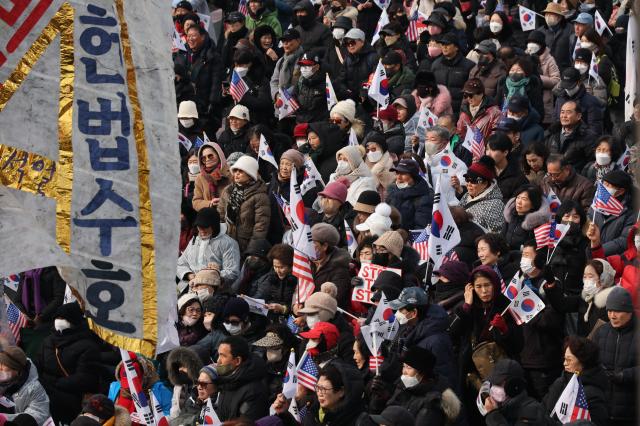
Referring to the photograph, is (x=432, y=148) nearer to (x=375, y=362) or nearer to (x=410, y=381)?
(x=375, y=362)

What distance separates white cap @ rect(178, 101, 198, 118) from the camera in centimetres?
2008

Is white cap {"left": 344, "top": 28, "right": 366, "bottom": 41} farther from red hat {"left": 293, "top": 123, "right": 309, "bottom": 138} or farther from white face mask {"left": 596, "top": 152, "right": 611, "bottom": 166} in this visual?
white face mask {"left": 596, "top": 152, "right": 611, "bottom": 166}

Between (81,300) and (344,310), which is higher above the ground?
(81,300)

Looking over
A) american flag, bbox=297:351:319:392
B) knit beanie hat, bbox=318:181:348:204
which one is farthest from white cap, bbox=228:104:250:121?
american flag, bbox=297:351:319:392

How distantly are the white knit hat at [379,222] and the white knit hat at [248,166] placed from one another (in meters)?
2.25

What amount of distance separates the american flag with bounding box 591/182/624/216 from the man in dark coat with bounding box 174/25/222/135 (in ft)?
25.7

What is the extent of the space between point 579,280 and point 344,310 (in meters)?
2.04

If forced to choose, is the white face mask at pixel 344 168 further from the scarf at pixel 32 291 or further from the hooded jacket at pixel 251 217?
the scarf at pixel 32 291

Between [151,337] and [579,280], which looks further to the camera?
[579,280]

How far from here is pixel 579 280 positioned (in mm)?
13234

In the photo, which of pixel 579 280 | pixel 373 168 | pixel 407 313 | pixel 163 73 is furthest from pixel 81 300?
pixel 373 168

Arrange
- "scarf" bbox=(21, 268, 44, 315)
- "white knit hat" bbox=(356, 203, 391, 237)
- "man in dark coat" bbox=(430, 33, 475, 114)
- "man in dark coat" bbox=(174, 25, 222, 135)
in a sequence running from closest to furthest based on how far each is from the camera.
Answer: "white knit hat" bbox=(356, 203, 391, 237) < "scarf" bbox=(21, 268, 44, 315) < "man in dark coat" bbox=(430, 33, 475, 114) < "man in dark coat" bbox=(174, 25, 222, 135)

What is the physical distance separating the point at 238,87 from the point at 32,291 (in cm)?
518

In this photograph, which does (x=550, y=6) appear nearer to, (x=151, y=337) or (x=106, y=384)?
(x=106, y=384)
